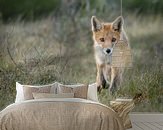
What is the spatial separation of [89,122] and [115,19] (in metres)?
2.70

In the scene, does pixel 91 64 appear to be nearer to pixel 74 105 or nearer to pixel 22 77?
pixel 22 77

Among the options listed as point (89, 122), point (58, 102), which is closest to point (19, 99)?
point (58, 102)

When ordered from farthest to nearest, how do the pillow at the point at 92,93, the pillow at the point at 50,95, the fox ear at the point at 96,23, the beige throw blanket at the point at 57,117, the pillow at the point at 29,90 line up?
the fox ear at the point at 96,23 < the pillow at the point at 92,93 < the pillow at the point at 29,90 < the pillow at the point at 50,95 < the beige throw blanket at the point at 57,117

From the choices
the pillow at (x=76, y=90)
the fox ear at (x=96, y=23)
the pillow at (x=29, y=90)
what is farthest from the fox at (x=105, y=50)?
the pillow at (x=29, y=90)

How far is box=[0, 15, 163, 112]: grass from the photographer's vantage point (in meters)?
6.88

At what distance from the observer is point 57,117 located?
186 inches

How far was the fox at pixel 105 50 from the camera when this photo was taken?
6.86 metres

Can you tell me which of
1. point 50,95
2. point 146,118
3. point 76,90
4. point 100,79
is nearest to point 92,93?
point 76,90

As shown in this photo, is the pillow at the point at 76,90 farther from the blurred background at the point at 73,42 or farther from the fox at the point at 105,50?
the fox at the point at 105,50

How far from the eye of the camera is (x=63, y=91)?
19.1 feet

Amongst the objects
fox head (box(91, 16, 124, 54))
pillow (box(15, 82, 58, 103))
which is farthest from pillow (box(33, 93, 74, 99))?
fox head (box(91, 16, 124, 54))

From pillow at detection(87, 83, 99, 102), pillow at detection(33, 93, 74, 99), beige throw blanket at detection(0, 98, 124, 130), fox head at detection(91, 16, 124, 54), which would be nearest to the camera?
beige throw blanket at detection(0, 98, 124, 130)

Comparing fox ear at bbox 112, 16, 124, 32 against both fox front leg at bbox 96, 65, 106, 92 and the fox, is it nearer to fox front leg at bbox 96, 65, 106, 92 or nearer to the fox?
the fox

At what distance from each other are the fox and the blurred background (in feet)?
0.30
